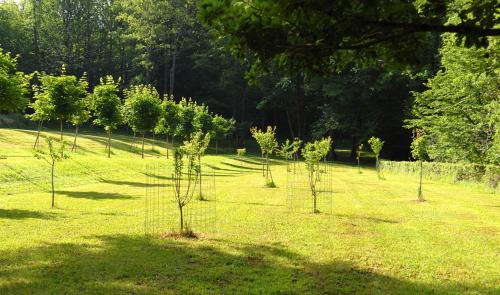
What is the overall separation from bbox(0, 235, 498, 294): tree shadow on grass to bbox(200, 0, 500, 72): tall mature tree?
4.29m

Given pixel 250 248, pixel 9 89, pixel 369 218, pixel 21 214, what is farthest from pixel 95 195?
pixel 369 218

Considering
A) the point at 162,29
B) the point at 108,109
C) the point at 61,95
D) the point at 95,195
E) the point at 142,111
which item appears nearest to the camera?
the point at 95,195

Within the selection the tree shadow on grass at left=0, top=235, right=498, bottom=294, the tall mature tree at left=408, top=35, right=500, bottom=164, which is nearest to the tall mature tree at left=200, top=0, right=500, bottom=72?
the tree shadow on grass at left=0, top=235, right=498, bottom=294

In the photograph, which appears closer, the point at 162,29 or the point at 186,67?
the point at 162,29

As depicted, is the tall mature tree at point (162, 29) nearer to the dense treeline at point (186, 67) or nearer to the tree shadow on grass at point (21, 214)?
the dense treeline at point (186, 67)

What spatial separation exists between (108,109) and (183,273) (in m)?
25.6

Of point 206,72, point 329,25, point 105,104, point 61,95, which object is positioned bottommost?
point 329,25

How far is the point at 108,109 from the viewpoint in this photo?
3228 cm

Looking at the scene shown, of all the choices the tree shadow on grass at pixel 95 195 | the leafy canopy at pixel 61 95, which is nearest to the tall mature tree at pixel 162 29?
the leafy canopy at pixel 61 95

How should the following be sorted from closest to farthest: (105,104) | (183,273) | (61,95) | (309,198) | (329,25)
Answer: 1. (329,25)
2. (183,273)
3. (309,198)
4. (61,95)
5. (105,104)

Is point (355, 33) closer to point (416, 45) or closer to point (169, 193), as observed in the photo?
point (416, 45)

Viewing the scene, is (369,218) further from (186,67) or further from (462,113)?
(186,67)

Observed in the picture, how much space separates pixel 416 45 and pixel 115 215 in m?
11.9

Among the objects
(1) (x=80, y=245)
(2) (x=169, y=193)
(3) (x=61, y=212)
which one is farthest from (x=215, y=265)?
(2) (x=169, y=193)
